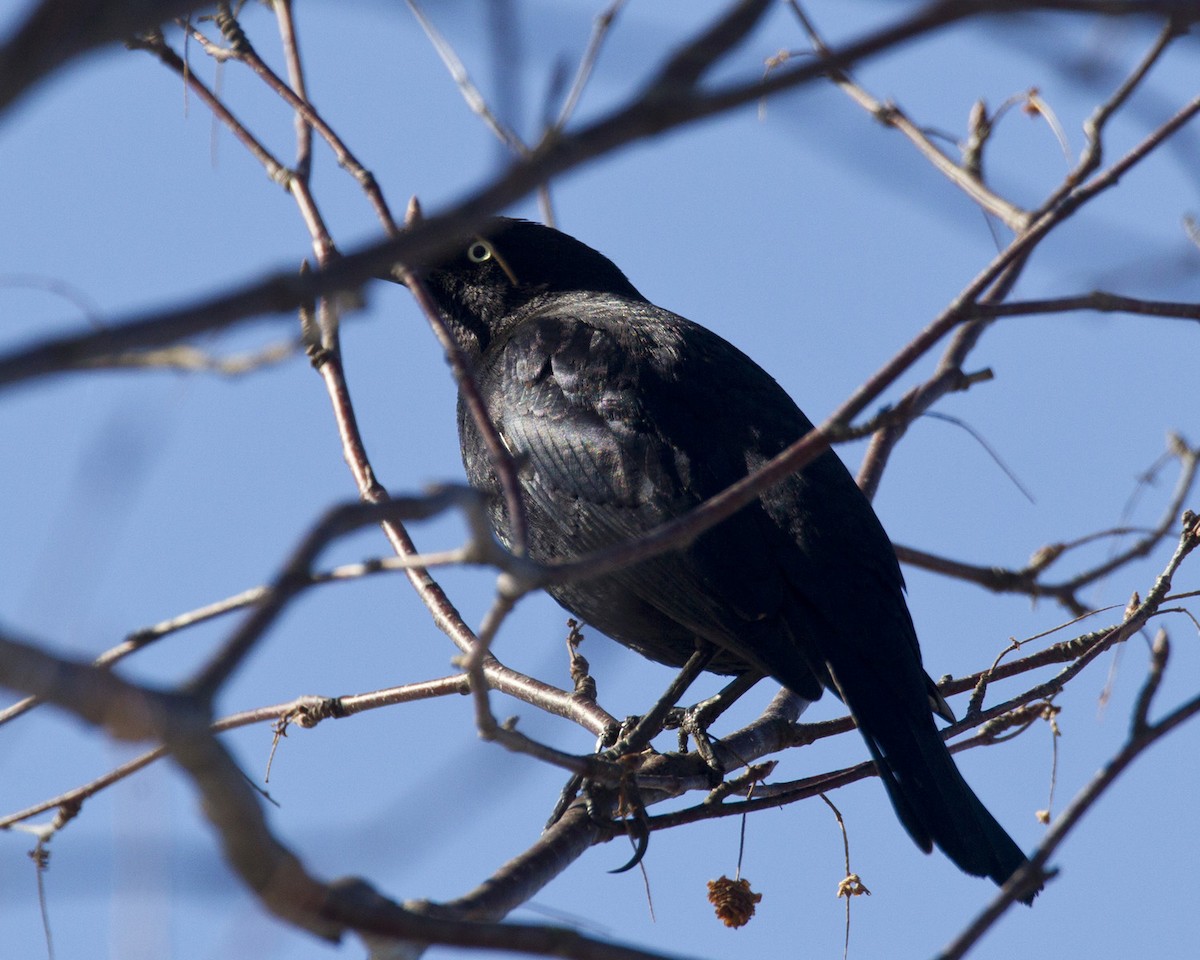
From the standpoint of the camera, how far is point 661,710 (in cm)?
457

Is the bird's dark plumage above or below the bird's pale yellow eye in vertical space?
below

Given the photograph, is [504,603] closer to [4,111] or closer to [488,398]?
[4,111]

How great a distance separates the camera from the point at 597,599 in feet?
16.4

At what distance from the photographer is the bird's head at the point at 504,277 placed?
6.11 metres

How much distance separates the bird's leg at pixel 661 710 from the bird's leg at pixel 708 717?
9 cm

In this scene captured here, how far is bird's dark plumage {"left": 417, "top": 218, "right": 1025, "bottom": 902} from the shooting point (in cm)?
433

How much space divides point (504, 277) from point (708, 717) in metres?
2.22

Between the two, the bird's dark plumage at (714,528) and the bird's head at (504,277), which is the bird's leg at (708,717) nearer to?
the bird's dark plumage at (714,528)

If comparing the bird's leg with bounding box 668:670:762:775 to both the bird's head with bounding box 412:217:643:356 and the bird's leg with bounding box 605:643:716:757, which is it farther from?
the bird's head with bounding box 412:217:643:356

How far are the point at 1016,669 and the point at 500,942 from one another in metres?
2.52

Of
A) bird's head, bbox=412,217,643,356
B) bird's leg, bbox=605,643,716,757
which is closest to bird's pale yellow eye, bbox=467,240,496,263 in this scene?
bird's head, bbox=412,217,643,356

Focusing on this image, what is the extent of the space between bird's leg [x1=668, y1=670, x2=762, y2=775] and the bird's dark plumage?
7 cm

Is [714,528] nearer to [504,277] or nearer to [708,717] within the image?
[708,717]

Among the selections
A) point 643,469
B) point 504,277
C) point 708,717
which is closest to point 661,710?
point 708,717
